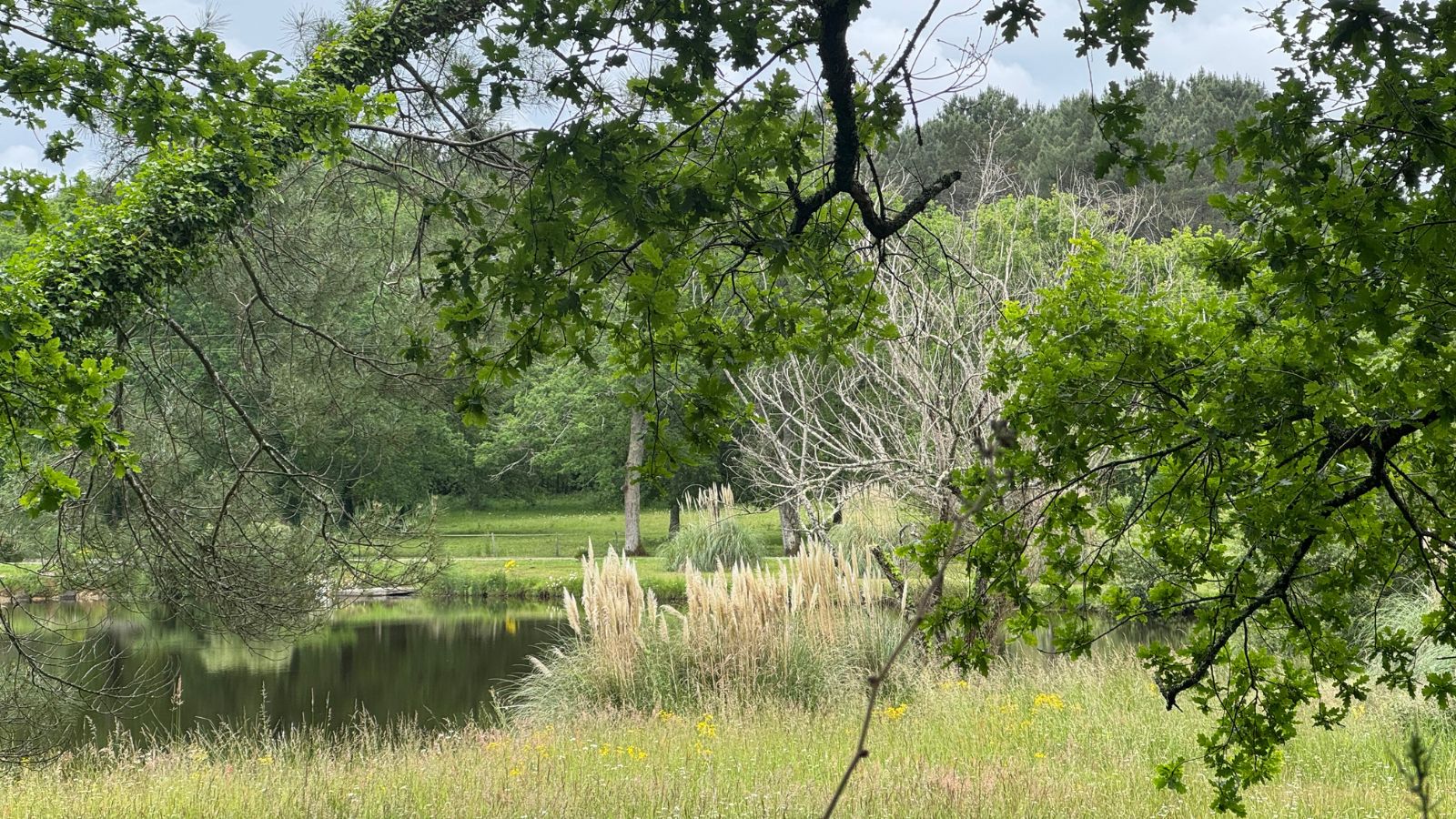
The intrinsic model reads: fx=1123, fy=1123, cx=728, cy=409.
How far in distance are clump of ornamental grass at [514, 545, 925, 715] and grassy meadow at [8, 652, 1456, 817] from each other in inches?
12.7

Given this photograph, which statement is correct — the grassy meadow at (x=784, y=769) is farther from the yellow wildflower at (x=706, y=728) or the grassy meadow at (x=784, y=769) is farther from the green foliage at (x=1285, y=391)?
the green foliage at (x=1285, y=391)

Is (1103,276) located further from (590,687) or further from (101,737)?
(101,737)

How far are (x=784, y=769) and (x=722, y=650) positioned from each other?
245cm

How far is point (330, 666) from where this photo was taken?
50.8 ft

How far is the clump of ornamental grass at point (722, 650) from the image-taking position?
28.2 ft

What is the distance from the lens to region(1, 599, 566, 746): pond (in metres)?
11.6

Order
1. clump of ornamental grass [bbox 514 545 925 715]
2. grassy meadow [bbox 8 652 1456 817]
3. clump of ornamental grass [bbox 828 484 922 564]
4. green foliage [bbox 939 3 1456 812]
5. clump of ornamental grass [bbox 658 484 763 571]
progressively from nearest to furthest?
green foliage [bbox 939 3 1456 812] < grassy meadow [bbox 8 652 1456 817] < clump of ornamental grass [bbox 514 545 925 715] < clump of ornamental grass [bbox 828 484 922 564] < clump of ornamental grass [bbox 658 484 763 571]

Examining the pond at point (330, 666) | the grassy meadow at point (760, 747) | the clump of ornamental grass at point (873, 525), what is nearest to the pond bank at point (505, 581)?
the pond at point (330, 666)

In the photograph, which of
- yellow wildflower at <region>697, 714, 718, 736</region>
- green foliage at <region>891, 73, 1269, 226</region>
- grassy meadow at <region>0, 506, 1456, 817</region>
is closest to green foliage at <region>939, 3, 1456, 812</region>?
grassy meadow at <region>0, 506, 1456, 817</region>

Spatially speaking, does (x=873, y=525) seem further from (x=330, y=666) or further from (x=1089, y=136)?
(x=1089, y=136)

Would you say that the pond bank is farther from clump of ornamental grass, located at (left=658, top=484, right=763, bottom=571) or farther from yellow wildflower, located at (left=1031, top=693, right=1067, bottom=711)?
yellow wildflower, located at (left=1031, top=693, right=1067, bottom=711)

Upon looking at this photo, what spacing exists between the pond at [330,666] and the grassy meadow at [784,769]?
2753mm

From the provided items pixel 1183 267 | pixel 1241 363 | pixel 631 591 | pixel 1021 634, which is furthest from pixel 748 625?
pixel 1183 267

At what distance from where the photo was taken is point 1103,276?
370 centimetres
